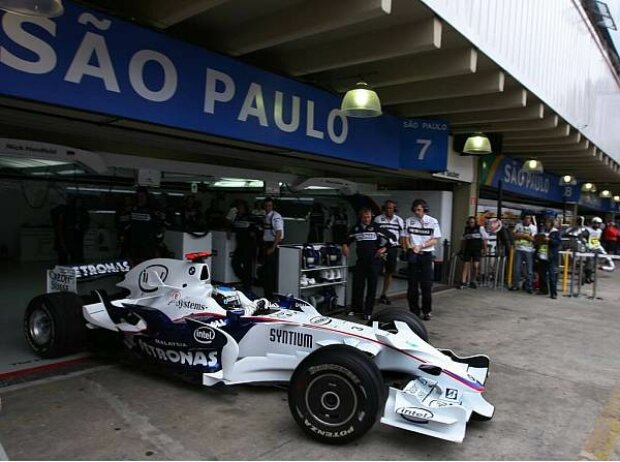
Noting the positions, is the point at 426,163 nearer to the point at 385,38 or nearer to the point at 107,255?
the point at 385,38

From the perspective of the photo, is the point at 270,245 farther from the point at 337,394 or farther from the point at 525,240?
the point at 525,240

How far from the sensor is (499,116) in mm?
7840

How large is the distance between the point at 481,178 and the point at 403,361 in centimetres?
848

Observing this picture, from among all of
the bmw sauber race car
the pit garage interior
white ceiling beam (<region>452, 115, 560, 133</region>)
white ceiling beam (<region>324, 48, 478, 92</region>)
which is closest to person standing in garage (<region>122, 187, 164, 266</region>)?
the pit garage interior

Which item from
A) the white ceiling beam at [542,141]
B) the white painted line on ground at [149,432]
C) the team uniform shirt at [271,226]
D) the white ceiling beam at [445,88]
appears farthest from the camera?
the white ceiling beam at [542,141]

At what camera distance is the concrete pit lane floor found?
2852mm

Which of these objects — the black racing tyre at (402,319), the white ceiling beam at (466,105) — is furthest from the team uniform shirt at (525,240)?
the black racing tyre at (402,319)

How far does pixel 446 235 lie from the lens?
10781 millimetres

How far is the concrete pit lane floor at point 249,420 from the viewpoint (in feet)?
9.36

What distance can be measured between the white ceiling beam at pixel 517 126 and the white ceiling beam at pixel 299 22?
5345 mm

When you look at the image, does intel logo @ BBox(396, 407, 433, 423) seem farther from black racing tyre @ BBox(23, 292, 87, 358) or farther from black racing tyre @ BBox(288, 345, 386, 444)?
black racing tyre @ BBox(23, 292, 87, 358)

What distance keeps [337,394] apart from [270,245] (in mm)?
5049

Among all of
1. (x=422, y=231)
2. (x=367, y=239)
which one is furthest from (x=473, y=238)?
(x=367, y=239)

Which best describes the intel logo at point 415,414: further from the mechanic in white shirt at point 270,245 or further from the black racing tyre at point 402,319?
the mechanic in white shirt at point 270,245
